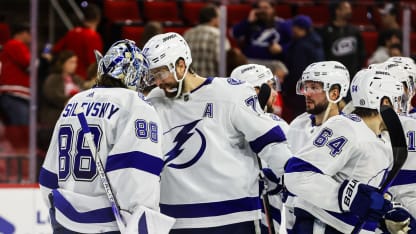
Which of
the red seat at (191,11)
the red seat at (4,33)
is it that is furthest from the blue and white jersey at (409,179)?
the red seat at (191,11)

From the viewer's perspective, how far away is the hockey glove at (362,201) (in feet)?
13.0

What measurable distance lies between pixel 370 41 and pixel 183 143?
4753mm

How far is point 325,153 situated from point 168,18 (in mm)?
4843

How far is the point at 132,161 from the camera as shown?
3.81 m

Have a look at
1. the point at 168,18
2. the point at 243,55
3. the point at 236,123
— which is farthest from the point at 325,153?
the point at 168,18

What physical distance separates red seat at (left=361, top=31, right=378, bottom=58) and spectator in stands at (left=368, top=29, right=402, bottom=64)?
134 mm

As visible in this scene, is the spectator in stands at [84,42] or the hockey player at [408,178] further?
the spectator in stands at [84,42]

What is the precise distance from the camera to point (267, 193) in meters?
4.98

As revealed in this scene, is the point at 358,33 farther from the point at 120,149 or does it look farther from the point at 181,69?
the point at 120,149

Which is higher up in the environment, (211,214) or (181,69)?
(181,69)

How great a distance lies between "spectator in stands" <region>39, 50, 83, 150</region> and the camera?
24.2 feet

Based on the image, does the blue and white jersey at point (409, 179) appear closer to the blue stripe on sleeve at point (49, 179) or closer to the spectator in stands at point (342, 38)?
the blue stripe on sleeve at point (49, 179)

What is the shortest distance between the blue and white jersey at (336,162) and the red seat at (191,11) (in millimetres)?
4674

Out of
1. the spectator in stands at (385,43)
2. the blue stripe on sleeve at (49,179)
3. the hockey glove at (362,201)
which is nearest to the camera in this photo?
the hockey glove at (362,201)
